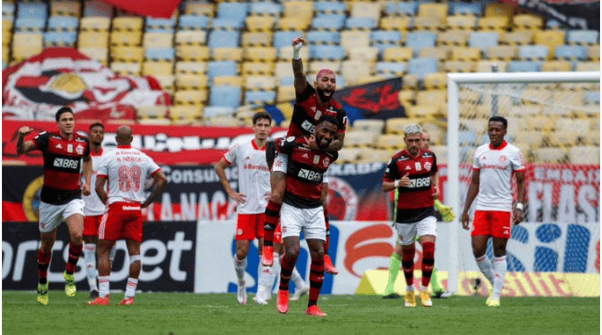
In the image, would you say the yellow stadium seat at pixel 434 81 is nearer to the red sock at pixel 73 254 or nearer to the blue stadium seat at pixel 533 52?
the blue stadium seat at pixel 533 52

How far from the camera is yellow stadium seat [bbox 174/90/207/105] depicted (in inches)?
842

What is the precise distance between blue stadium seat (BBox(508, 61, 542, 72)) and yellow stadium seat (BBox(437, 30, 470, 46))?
116 cm

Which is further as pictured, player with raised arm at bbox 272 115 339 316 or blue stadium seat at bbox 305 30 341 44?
blue stadium seat at bbox 305 30 341 44

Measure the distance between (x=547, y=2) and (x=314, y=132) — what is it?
13670 mm

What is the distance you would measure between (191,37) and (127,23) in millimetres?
1449

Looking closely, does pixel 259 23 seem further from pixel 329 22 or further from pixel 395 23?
pixel 395 23

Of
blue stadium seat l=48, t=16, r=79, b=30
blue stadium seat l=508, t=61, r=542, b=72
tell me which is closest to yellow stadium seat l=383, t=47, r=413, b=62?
blue stadium seat l=508, t=61, r=542, b=72

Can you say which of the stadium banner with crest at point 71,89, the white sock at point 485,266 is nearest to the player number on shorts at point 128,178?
the white sock at point 485,266

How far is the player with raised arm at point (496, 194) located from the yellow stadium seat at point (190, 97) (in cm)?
1020

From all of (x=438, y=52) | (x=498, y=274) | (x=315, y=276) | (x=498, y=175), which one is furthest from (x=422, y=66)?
(x=315, y=276)

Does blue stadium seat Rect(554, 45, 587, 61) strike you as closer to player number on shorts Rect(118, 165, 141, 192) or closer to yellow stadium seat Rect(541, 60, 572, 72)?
yellow stadium seat Rect(541, 60, 572, 72)

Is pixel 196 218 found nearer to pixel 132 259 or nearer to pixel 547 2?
pixel 132 259

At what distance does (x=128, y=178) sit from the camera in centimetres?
1130

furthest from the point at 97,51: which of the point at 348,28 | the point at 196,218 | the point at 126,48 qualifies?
the point at 196,218
